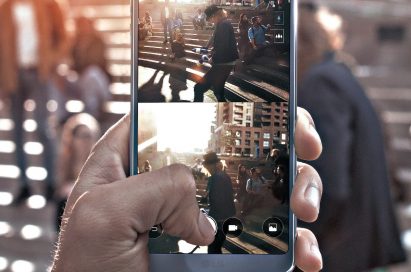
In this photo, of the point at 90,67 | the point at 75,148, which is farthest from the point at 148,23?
the point at 90,67

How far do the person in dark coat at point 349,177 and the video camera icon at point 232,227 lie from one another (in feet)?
5.22

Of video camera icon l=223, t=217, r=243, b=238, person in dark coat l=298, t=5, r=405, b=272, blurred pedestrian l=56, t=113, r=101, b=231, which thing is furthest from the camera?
blurred pedestrian l=56, t=113, r=101, b=231

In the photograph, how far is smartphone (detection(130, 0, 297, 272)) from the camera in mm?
1441

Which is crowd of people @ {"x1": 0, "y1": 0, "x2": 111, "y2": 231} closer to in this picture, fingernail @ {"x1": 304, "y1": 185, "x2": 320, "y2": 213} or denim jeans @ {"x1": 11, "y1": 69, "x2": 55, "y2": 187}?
denim jeans @ {"x1": 11, "y1": 69, "x2": 55, "y2": 187}

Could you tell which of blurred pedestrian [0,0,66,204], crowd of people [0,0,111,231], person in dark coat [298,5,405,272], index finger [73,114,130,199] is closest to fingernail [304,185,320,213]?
index finger [73,114,130,199]

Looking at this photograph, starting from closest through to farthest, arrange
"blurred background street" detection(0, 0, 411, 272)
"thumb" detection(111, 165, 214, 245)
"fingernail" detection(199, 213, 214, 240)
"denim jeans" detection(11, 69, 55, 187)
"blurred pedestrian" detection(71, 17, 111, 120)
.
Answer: "thumb" detection(111, 165, 214, 245)
"fingernail" detection(199, 213, 214, 240)
"blurred background street" detection(0, 0, 411, 272)
"blurred pedestrian" detection(71, 17, 111, 120)
"denim jeans" detection(11, 69, 55, 187)

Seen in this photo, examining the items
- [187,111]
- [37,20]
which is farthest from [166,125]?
[37,20]

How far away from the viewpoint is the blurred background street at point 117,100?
6.28 meters

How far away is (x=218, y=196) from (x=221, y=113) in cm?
15

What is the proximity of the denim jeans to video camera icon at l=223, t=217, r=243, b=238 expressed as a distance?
17.7 ft

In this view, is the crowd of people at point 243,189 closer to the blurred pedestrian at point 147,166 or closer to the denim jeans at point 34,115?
the blurred pedestrian at point 147,166

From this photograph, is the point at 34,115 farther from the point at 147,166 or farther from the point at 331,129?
the point at 147,166

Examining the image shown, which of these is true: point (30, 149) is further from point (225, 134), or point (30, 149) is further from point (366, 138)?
point (225, 134)

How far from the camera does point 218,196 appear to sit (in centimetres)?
147
